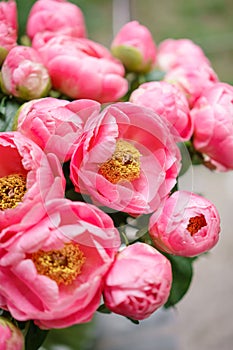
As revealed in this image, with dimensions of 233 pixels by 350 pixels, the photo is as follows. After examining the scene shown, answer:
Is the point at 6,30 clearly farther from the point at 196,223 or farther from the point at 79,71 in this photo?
the point at 196,223

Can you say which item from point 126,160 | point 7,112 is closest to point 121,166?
point 126,160

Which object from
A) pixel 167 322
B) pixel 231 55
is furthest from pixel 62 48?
pixel 231 55

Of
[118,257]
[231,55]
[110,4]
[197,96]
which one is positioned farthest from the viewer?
[231,55]

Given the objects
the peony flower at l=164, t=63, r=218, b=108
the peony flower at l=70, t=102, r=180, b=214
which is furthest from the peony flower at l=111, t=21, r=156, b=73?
the peony flower at l=70, t=102, r=180, b=214

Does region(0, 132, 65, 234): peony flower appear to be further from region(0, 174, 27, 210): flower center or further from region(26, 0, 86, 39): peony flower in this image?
region(26, 0, 86, 39): peony flower

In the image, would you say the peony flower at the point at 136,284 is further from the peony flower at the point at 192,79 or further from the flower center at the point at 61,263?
the peony flower at the point at 192,79

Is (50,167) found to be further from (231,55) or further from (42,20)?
(231,55)
